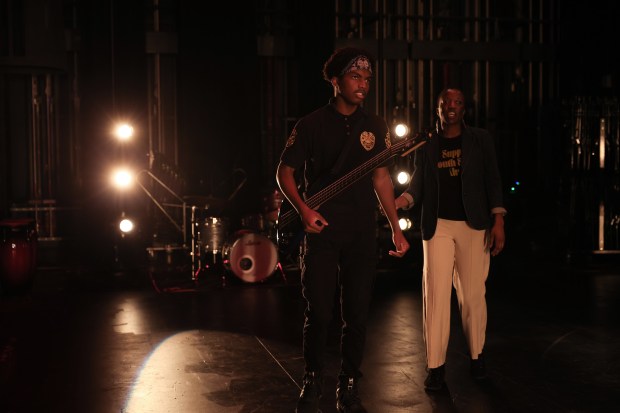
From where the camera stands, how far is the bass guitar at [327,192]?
15.9 feet

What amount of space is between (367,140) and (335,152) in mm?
196

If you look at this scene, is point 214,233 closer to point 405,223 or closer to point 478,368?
point 405,223

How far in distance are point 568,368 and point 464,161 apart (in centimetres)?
180

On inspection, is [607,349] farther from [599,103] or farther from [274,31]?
[274,31]

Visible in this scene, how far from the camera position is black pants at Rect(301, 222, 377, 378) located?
15.9 feet

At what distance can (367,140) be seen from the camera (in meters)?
4.94

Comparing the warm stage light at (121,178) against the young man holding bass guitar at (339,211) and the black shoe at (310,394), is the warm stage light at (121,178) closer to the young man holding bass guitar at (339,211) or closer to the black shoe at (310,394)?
the young man holding bass guitar at (339,211)

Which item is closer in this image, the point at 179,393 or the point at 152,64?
the point at 179,393

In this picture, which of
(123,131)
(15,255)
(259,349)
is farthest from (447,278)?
(123,131)

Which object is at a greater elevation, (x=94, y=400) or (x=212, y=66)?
(x=212, y=66)

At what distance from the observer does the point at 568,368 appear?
6.34 metres

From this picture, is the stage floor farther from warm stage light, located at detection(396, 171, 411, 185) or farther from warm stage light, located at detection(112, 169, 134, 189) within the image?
warm stage light, located at detection(396, 171, 411, 185)

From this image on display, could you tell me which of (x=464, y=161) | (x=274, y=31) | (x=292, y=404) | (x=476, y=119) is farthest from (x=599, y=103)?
(x=292, y=404)

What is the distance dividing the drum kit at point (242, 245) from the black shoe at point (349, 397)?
5.67 meters
